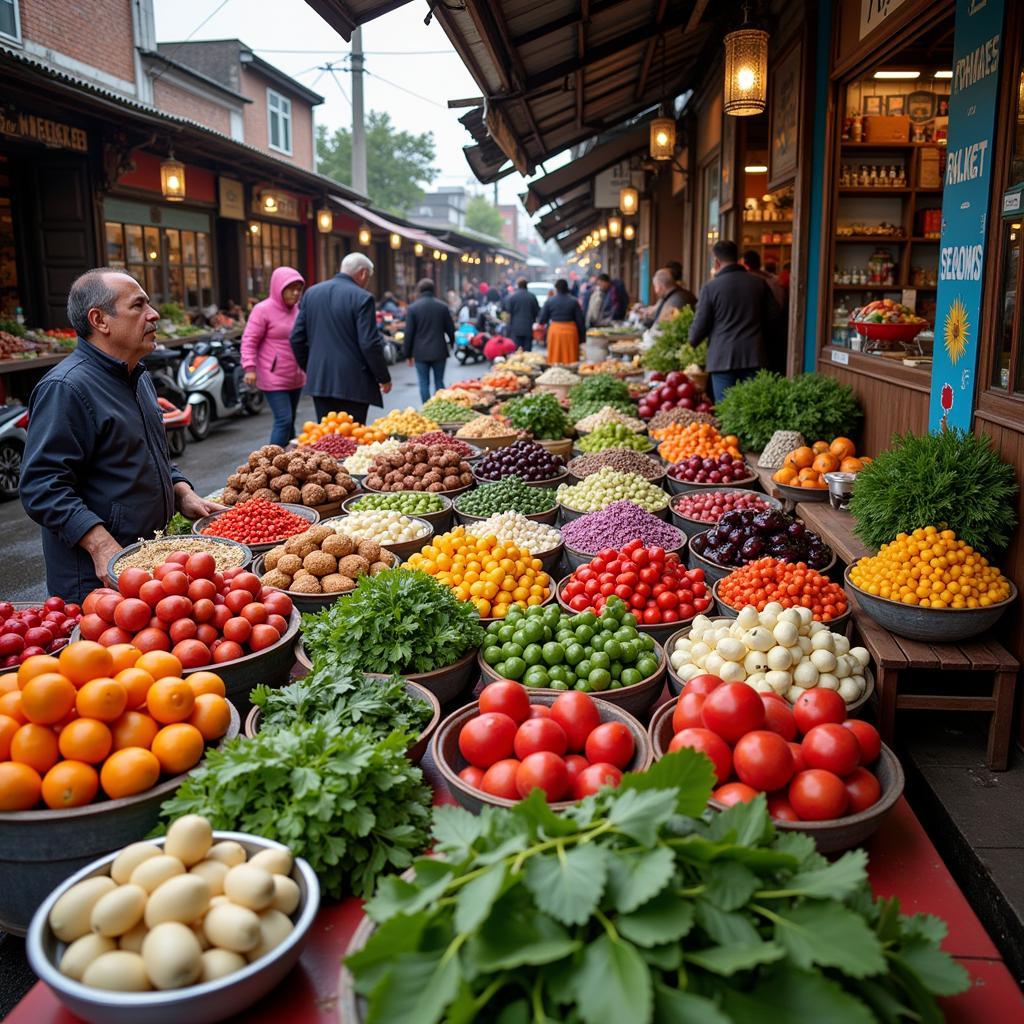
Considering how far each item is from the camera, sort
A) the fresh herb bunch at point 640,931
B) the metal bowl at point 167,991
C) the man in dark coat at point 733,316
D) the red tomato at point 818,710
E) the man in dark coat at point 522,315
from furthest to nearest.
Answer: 1. the man in dark coat at point 522,315
2. the man in dark coat at point 733,316
3. the red tomato at point 818,710
4. the metal bowl at point 167,991
5. the fresh herb bunch at point 640,931

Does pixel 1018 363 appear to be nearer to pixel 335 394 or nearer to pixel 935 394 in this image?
pixel 935 394

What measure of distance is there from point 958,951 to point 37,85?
473 inches

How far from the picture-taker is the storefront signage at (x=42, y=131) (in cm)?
1109

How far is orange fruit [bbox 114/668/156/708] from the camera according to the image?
232 cm

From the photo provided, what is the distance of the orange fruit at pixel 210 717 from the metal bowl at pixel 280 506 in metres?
1.86

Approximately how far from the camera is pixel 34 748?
2139mm

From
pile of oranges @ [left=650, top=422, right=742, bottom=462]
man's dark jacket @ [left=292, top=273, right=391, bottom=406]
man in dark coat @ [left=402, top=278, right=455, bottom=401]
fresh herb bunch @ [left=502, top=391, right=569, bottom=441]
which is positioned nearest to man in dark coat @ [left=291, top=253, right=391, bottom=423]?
man's dark jacket @ [left=292, top=273, right=391, bottom=406]

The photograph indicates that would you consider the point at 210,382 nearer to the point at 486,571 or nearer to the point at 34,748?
the point at 486,571

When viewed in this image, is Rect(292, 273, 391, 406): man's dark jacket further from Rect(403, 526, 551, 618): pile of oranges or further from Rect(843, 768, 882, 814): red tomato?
Rect(843, 768, 882, 814): red tomato

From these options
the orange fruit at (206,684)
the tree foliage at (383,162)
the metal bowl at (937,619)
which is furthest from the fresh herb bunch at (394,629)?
the tree foliage at (383,162)

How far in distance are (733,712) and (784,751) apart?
0.15 metres

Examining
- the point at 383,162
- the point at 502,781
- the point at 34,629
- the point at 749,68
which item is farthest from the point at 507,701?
the point at 383,162

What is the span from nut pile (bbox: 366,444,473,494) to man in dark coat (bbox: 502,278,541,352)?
1287cm

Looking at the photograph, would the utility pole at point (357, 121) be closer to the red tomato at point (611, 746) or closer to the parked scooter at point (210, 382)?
the parked scooter at point (210, 382)
